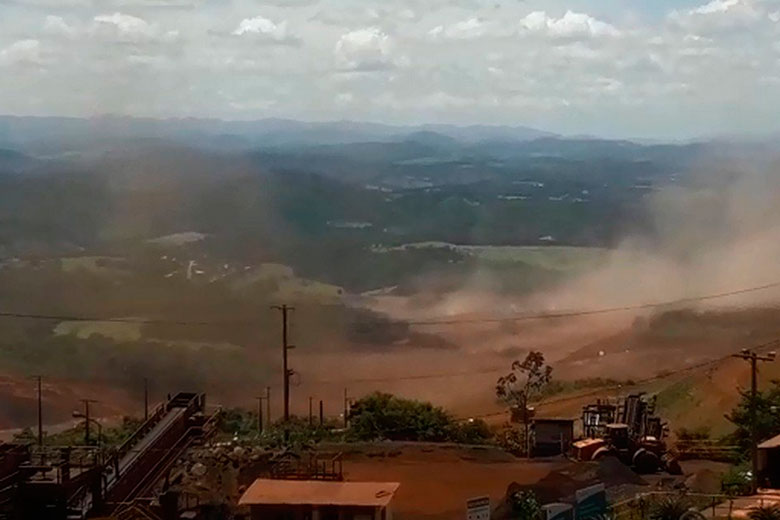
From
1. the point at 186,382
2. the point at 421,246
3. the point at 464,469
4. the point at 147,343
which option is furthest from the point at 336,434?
the point at 421,246

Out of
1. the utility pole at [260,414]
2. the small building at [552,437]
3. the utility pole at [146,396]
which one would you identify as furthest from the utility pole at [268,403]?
the small building at [552,437]

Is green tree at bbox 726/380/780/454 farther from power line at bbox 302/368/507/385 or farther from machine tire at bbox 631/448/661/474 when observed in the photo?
power line at bbox 302/368/507/385

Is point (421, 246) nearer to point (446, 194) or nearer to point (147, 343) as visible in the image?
point (446, 194)

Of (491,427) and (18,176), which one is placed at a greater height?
(18,176)

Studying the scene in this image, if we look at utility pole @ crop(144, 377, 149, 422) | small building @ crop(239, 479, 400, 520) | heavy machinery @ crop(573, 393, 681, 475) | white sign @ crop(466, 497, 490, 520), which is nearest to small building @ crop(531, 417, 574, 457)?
heavy machinery @ crop(573, 393, 681, 475)

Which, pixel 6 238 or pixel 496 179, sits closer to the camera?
pixel 6 238

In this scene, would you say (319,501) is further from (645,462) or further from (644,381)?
(644,381)

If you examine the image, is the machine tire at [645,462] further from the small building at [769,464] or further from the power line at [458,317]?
the power line at [458,317]
